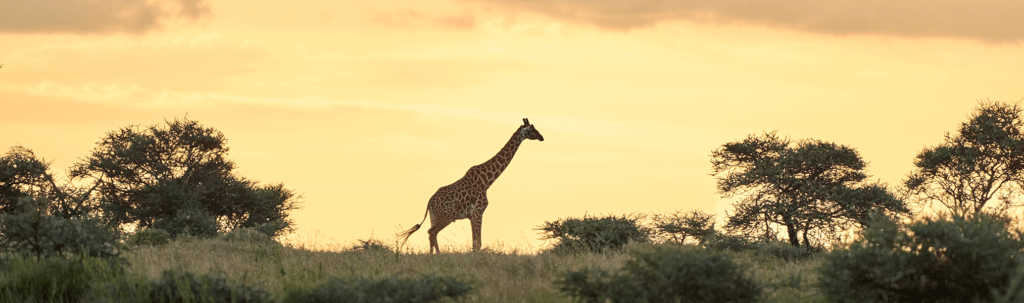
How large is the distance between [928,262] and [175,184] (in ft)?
94.8

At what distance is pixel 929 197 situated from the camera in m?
32.1

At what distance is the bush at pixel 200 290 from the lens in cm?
1154

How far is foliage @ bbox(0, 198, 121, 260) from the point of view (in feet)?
47.9

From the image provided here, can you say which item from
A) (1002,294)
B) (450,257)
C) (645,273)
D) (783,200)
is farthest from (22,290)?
(783,200)

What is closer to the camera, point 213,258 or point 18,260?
point 18,260

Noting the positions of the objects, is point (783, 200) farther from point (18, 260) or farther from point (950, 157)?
point (18, 260)

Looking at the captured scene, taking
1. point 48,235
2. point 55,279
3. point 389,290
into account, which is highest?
point 48,235

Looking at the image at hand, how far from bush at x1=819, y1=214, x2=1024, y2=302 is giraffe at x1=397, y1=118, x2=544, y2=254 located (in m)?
12.7

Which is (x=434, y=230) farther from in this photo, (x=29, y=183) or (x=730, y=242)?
(x=29, y=183)

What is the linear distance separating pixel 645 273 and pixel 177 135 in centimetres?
2804

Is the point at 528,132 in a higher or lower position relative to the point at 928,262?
higher

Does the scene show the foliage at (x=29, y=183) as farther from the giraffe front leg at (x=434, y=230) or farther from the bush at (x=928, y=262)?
the bush at (x=928, y=262)

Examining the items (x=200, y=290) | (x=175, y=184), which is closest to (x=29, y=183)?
(x=175, y=184)

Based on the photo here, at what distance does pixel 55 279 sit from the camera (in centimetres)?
1322
